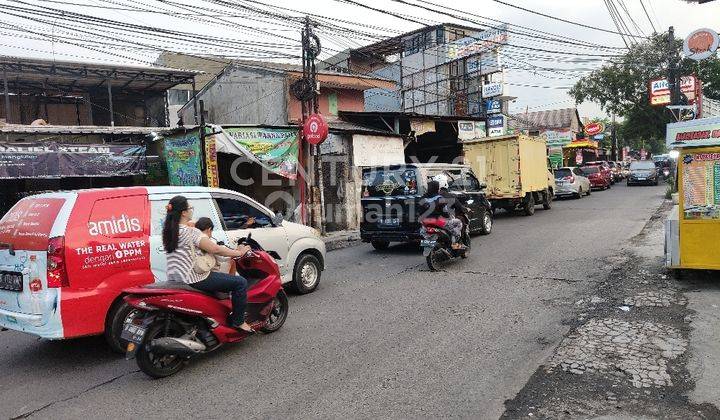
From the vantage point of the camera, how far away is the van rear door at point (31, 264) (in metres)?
4.55

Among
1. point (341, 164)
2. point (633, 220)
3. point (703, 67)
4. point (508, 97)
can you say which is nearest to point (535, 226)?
point (633, 220)

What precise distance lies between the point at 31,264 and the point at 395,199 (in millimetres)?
6867

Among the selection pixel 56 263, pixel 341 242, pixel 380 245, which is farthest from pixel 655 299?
pixel 341 242

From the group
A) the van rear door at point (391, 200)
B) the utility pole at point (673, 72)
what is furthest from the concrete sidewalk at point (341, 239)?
the utility pole at point (673, 72)

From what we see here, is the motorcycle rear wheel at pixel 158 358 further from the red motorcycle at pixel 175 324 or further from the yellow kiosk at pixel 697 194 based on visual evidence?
the yellow kiosk at pixel 697 194

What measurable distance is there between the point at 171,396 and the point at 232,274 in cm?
134

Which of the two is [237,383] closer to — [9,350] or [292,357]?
[292,357]

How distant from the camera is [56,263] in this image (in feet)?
14.9

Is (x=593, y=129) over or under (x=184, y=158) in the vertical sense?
over

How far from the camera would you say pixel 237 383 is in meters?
4.15

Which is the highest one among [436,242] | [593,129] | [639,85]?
[639,85]

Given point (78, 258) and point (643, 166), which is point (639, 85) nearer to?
point (643, 166)

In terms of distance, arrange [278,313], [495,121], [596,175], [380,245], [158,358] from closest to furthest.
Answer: [158,358]
[278,313]
[380,245]
[495,121]
[596,175]

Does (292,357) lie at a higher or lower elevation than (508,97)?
lower
